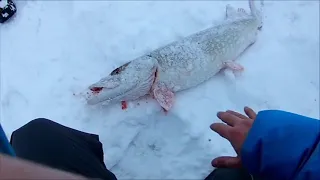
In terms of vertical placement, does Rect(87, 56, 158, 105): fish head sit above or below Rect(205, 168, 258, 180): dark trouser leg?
above

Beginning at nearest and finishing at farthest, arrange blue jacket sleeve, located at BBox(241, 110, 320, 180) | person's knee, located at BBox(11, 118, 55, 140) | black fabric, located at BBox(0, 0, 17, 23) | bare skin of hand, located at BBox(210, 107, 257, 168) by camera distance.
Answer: blue jacket sleeve, located at BBox(241, 110, 320, 180), bare skin of hand, located at BBox(210, 107, 257, 168), person's knee, located at BBox(11, 118, 55, 140), black fabric, located at BBox(0, 0, 17, 23)

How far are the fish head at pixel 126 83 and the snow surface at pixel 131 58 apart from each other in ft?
0.25

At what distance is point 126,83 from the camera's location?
6.67 feet

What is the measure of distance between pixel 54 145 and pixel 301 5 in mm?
1760

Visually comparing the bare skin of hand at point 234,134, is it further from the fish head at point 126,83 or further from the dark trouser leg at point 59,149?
the fish head at point 126,83

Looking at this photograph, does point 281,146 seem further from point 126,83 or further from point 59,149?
point 126,83

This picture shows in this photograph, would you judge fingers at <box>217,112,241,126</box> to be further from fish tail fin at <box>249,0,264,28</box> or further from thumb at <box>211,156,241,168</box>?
fish tail fin at <box>249,0,264,28</box>

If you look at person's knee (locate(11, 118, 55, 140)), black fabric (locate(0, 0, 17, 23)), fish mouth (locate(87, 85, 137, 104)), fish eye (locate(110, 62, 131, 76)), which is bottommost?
fish mouth (locate(87, 85, 137, 104))

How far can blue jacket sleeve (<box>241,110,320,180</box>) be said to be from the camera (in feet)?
3.93

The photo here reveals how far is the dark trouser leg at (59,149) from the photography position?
4.58 feet

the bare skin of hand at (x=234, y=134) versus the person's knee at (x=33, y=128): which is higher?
the person's knee at (x=33, y=128)

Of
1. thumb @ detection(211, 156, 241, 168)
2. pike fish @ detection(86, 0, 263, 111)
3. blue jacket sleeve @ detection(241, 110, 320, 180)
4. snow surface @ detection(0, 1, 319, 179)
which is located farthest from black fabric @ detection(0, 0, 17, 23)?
blue jacket sleeve @ detection(241, 110, 320, 180)

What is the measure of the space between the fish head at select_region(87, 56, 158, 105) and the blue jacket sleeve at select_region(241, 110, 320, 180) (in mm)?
885

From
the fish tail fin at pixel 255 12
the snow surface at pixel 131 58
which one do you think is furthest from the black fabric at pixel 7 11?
the fish tail fin at pixel 255 12
